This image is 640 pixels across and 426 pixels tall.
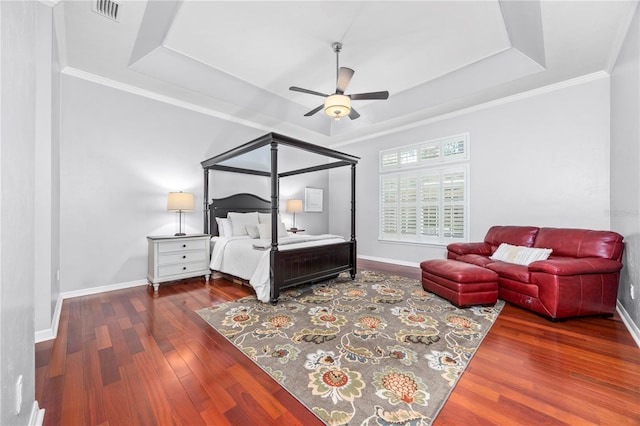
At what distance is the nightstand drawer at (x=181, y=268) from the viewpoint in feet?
12.7

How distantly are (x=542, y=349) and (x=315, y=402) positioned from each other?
201 centimetres

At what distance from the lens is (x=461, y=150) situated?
4.80m

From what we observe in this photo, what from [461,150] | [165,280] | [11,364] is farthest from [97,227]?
[461,150]

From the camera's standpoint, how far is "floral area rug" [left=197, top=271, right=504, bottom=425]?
1.60 meters

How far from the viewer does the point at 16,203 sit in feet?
3.62

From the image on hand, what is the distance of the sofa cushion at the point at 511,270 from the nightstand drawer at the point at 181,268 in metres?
4.28

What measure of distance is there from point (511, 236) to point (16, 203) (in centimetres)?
507

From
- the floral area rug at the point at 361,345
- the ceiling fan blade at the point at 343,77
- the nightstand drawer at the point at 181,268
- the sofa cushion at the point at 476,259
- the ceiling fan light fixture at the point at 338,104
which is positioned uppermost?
the ceiling fan blade at the point at 343,77

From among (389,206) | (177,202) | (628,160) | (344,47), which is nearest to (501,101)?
(628,160)

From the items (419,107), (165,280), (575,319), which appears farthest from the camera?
(419,107)

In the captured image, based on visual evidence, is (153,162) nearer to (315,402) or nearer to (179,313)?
(179,313)

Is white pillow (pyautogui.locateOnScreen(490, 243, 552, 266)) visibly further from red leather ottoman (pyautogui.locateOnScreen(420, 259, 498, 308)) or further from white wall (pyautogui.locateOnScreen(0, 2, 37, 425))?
white wall (pyautogui.locateOnScreen(0, 2, 37, 425))

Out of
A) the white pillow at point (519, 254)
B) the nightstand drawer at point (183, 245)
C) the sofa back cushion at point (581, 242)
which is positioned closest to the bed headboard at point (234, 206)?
the nightstand drawer at point (183, 245)

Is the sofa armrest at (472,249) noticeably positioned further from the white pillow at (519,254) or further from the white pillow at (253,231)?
the white pillow at (253,231)
